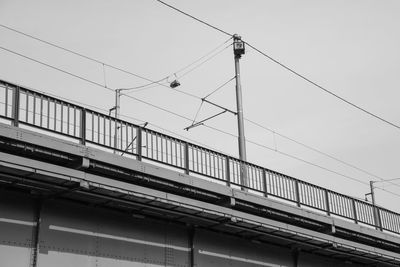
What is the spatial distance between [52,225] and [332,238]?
37.5ft

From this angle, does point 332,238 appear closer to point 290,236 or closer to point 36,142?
point 290,236

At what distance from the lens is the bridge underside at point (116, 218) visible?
1362 centimetres

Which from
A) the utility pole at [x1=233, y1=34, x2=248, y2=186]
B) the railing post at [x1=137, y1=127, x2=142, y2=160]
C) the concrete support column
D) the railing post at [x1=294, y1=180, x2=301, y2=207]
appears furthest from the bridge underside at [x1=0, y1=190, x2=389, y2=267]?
the utility pole at [x1=233, y1=34, x2=248, y2=186]

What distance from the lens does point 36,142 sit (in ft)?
43.2

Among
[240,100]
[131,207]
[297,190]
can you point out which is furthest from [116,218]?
[240,100]

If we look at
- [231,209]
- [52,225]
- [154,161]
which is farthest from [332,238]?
[52,225]

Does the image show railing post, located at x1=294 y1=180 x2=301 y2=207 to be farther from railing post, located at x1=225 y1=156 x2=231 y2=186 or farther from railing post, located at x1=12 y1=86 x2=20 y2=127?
railing post, located at x1=12 y1=86 x2=20 y2=127

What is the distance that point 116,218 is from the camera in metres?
16.2

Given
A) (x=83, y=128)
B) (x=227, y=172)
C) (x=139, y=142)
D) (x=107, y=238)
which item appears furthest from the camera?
(x=227, y=172)

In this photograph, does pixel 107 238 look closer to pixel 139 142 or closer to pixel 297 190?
pixel 139 142

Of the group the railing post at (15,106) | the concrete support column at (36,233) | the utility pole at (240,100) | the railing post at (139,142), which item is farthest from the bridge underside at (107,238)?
the utility pole at (240,100)

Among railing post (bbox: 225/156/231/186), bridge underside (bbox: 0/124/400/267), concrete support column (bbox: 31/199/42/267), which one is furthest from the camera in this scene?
railing post (bbox: 225/156/231/186)

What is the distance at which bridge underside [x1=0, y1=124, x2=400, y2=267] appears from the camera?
13.6 metres

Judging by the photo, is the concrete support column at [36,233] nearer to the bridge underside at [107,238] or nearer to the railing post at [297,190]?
the bridge underside at [107,238]
